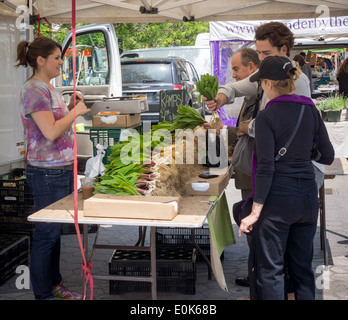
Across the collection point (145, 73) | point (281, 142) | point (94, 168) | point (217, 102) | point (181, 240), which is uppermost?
point (145, 73)

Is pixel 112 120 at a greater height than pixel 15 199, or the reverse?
pixel 112 120

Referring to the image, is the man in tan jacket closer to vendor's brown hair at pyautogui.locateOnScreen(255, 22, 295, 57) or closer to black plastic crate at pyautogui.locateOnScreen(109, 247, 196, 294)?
vendor's brown hair at pyautogui.locateOnScreen(255, 22, 295, 57)

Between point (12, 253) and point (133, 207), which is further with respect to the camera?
point (12, 253)

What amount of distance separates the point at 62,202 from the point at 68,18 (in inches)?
124

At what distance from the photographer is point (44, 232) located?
12.7 feet

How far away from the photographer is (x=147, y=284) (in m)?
4.57

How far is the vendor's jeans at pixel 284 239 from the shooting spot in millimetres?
3158

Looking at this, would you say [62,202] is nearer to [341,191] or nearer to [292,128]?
[292,128]

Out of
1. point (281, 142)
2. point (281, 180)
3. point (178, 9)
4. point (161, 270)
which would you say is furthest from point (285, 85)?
point (178, 9)

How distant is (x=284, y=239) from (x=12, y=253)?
2.55 metres

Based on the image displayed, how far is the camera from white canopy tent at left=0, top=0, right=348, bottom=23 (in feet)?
19.8

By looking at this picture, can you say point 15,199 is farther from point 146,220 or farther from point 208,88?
point 146,220

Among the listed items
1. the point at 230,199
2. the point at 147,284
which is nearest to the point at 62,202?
the point at 147,284
